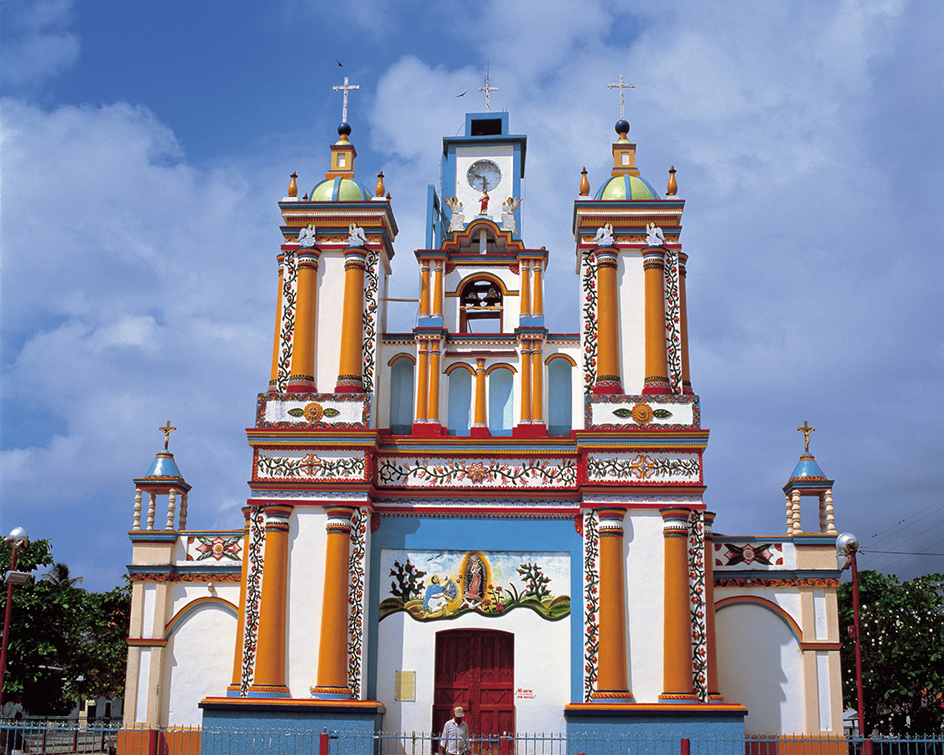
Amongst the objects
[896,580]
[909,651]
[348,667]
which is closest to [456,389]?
[348,667]

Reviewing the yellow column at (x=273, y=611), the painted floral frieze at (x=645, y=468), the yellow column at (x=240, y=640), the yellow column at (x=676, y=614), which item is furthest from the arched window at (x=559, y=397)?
the yellow column at (x=240, y=640)

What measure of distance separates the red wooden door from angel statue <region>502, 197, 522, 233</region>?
9.64 metres

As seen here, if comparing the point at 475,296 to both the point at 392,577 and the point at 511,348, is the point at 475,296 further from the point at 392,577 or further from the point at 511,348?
the point at 392,577

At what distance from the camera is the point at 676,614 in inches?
800

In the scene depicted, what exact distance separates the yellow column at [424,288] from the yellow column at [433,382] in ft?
3.23

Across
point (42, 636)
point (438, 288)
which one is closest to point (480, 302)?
point (438, 288)

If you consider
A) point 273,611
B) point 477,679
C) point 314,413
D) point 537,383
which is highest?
point 537,383

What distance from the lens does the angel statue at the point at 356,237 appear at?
918 inches

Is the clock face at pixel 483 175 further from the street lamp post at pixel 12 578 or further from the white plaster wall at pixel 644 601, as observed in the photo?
the street lamp post at pixel 12 578

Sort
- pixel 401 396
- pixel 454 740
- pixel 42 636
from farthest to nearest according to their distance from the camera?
pixel 42 636 < pixel 401 396 < pixel 454 740

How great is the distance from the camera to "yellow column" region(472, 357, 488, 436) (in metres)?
23.1

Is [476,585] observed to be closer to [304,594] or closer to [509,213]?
[304,594]

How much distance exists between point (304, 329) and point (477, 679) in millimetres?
8074

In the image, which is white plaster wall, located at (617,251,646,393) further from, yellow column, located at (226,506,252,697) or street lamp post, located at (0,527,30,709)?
street lamp post, located at (0,527,30,709)
